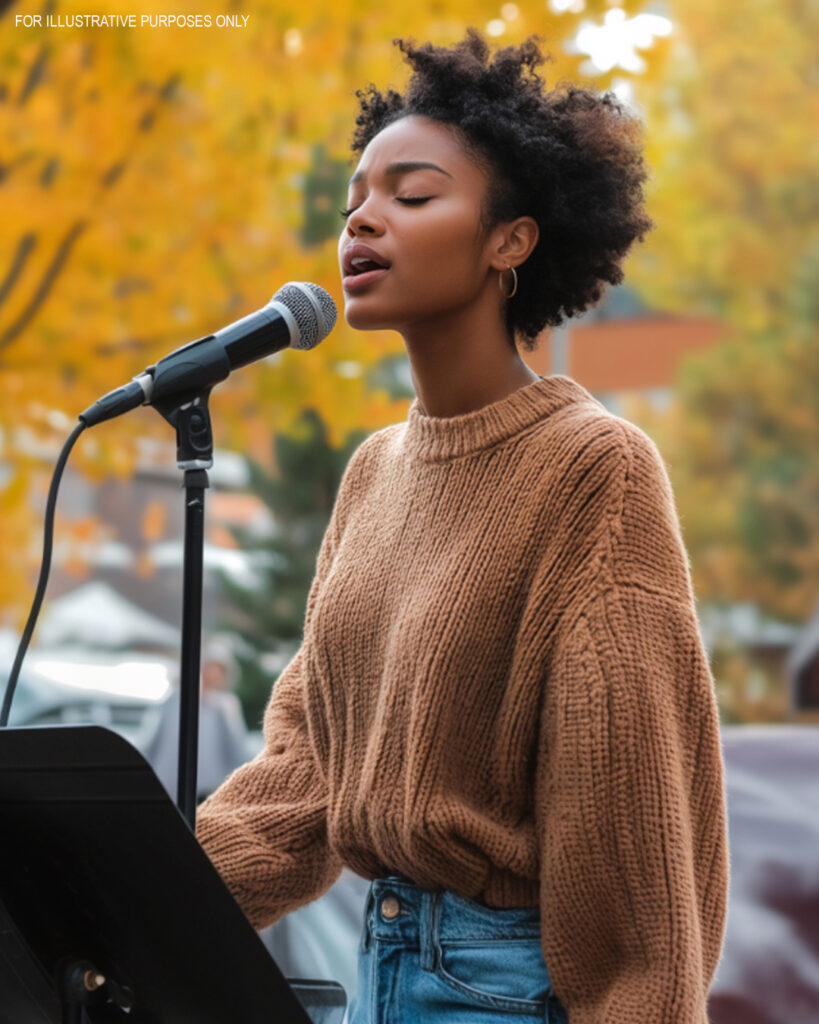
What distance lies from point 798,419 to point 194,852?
1281cm

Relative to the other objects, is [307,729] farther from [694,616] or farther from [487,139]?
[487,139]

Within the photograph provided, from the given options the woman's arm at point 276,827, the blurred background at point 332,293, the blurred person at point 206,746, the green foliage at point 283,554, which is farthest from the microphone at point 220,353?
the green foliage at point 283,554

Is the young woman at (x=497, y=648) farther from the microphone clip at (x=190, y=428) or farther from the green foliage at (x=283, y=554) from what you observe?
the green foliage at (x=283, y=554)

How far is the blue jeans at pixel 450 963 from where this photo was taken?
1.60m

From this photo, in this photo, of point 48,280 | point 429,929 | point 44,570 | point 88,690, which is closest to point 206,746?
point 48,280

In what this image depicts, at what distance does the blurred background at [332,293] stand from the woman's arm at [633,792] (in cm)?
58

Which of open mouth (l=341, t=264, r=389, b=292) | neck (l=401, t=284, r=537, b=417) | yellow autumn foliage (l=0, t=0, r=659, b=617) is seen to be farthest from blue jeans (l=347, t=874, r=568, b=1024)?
yellow autumn foliage (l=0, t=0, r=659, b=617)

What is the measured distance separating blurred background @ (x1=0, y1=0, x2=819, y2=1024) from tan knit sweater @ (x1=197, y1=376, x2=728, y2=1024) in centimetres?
44

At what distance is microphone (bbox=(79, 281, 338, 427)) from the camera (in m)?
1.72

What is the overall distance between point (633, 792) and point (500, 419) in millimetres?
495

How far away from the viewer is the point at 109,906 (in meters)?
1.50

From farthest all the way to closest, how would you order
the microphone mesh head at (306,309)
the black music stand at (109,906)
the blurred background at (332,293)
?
the blurred background at (332,293) → the microphone mesh head at (306,309) → the black music stand at (109,906)

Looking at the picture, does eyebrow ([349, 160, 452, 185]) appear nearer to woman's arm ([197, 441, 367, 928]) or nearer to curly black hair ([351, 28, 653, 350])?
curly black hair ([351, 28, 653, 350])

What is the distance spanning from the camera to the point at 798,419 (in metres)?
13.5
